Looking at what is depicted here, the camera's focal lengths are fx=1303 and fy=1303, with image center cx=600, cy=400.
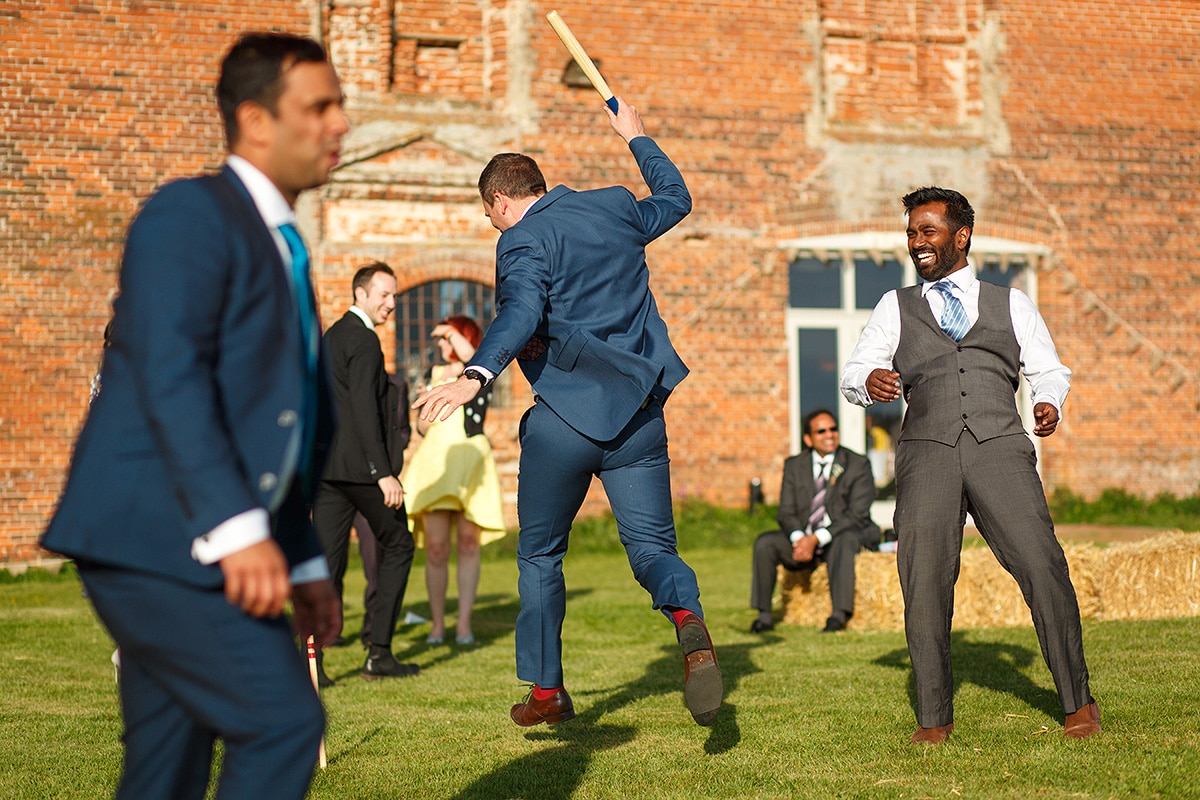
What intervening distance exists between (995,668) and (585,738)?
2542 millimetres

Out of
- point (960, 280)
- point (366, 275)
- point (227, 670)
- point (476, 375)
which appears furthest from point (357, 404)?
point (227, 670)

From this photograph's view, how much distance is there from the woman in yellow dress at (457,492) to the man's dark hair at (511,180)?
332 centimetres

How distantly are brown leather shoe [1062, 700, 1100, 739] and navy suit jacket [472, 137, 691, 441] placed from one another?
200 centimetres

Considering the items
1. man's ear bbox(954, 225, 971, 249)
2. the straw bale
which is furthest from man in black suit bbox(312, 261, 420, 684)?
man's ear bbox(954, 225, 971, 249)

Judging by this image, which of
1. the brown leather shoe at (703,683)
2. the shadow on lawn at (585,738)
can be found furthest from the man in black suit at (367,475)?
the brown leather shoe at (703,683)

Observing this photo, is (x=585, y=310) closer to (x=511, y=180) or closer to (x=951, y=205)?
(x=511, y=180)

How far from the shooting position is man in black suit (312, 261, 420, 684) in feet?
23.9

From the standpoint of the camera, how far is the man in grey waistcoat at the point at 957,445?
4977 millimetres

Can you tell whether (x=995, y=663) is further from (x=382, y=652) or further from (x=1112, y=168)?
(x=1112, y=168)

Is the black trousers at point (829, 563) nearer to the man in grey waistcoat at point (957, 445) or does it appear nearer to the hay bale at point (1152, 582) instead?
the hay bale at point (1152, 582)

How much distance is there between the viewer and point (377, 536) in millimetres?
7598

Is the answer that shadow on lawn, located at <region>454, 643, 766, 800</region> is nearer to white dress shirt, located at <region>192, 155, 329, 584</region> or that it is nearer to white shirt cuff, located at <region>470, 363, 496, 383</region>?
white shirt cuff, located at <region>470, 363, 496, 383</region>

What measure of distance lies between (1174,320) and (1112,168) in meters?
2.22

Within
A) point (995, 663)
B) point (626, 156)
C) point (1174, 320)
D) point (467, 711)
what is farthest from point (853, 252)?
point (467, 711)
